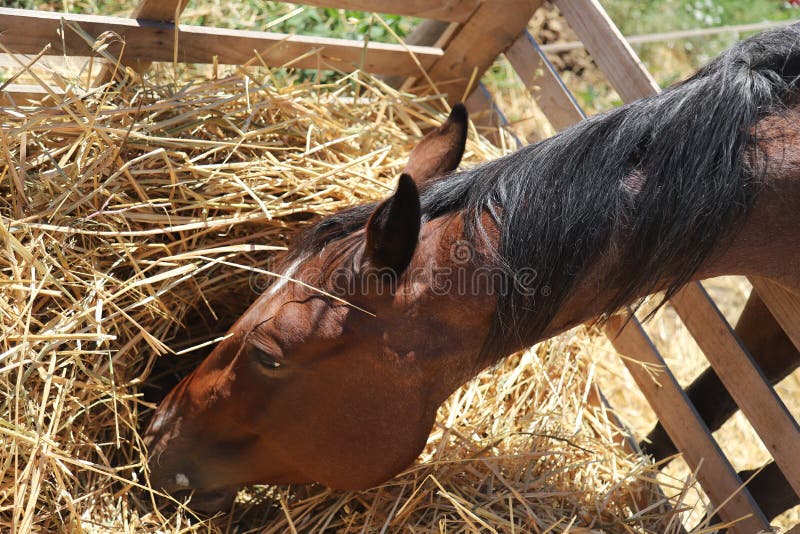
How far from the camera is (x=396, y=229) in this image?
1.79 m

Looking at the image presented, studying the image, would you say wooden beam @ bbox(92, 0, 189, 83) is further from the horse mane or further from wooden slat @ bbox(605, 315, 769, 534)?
wooden slat @ bbox(605, 315, 769, 534)

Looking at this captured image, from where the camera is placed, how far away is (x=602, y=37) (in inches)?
106

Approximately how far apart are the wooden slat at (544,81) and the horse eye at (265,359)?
5.29 ft

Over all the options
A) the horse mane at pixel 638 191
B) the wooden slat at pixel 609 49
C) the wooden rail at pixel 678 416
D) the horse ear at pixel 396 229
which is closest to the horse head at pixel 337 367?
the horse ear at pixel 396 229

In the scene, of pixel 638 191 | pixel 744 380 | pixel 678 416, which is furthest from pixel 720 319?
pixel 638 191

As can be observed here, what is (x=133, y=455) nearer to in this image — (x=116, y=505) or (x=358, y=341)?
(x=116, y=505)

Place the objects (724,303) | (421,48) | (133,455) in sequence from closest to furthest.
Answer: (133,455)
(421,48)
(724,303)

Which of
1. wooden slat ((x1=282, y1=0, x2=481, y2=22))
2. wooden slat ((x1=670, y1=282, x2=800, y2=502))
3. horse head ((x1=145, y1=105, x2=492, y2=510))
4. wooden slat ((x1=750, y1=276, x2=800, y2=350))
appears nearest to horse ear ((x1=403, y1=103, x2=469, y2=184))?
horse head ((x1=145, y1=105, x2=492, y2=510))

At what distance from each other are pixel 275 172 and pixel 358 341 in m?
0.87

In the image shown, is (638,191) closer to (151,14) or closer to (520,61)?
(520,61)

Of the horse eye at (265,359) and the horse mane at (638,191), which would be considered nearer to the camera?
the horse mane at (638,191)

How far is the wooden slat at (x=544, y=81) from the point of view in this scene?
2.99m

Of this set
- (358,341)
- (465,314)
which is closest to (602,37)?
(465,314)

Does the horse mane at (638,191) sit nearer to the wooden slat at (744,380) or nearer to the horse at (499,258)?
the horse at (499,258)
